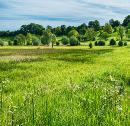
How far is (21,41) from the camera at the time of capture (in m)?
158

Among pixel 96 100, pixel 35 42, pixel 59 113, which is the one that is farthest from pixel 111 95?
pixel 35 42

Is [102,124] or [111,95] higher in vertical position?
[111,95]

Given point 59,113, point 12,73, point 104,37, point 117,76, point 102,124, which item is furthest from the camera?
point 104,37

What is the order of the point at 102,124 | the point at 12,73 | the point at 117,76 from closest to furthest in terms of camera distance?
the point at 102,124, the point at 117,76, the point at 12,73

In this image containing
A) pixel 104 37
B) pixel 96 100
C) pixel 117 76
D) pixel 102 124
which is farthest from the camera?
pixel 104 37

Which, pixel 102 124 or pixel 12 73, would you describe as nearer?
pixel 102 124

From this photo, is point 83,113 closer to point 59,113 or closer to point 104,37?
point 59,113

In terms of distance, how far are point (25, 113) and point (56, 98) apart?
249cm

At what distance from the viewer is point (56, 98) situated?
15328mm

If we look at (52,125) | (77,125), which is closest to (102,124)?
(77,125)

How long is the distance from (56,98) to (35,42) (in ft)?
440

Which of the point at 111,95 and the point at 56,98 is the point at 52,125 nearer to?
the point at 111,95

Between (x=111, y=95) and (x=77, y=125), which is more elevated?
(x=111, y=95)

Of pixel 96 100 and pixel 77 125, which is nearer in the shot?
pixel 77 125
